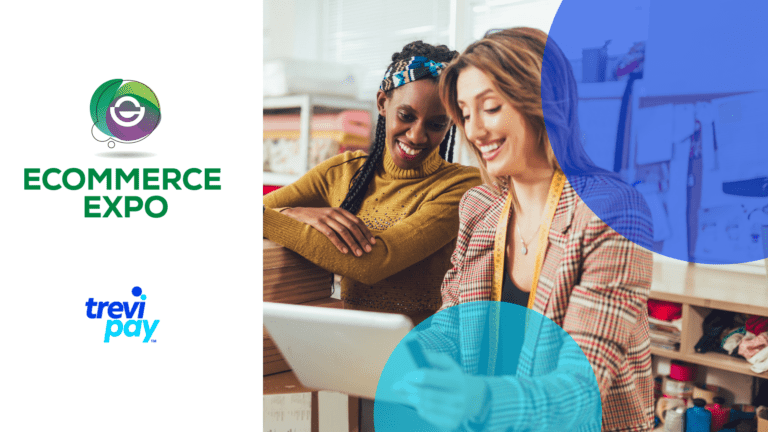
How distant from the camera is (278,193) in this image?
4.25ft

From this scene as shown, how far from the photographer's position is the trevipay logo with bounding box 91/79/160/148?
1235 mm

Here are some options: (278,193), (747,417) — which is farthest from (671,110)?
(747,417)

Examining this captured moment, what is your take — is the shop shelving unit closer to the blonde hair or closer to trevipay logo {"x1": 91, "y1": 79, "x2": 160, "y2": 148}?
trevipay logo {"x1": 91, "y1": 79, "x2": 160, "y2": 148}

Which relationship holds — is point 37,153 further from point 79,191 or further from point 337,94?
point 337,94

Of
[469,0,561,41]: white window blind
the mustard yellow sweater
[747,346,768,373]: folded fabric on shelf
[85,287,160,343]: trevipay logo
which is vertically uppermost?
[469,0,561,41]: white window blind

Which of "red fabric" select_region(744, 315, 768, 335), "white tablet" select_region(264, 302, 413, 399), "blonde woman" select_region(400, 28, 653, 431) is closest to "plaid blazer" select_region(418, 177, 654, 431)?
"blonde woman" select_region(400, 28, 653, 431)

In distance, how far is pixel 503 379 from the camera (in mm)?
743

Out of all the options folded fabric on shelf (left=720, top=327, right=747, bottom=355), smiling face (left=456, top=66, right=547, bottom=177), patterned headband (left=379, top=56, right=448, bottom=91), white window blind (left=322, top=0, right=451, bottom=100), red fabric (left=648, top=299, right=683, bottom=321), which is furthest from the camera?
red fabric (left=648, top=299, right=683, bottom=321)

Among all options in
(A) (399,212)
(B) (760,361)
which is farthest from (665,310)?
(A) (399,212)

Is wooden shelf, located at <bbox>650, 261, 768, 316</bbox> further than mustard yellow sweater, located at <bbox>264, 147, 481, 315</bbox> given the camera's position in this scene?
Yes

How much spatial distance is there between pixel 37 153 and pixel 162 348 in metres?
0.50

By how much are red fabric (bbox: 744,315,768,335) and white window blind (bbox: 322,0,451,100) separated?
1.40m

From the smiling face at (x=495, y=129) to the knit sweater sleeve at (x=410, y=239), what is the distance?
23cm

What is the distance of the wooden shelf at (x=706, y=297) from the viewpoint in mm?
1759
